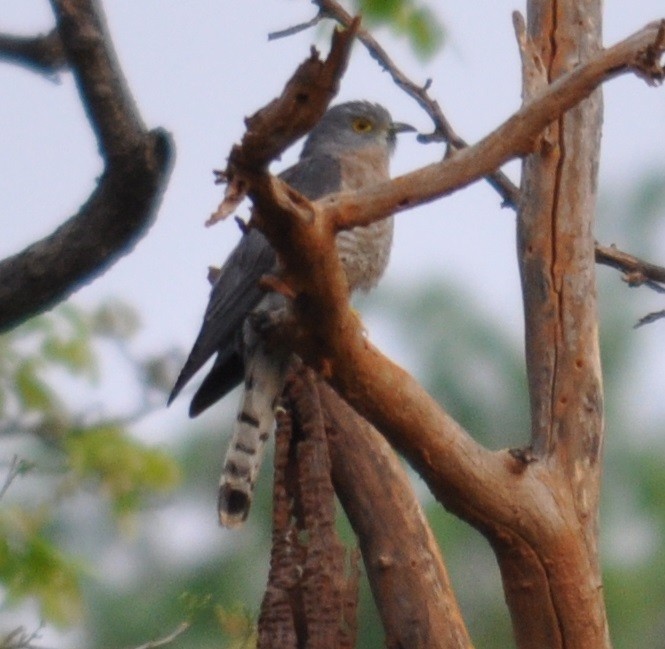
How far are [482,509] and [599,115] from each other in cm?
103

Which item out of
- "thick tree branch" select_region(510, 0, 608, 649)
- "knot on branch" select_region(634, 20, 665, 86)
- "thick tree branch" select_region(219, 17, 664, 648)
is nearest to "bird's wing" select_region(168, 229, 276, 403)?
"thick tree branch" select_region(510, 0, 608, 649)

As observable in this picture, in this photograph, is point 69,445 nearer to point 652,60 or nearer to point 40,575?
point 40,575

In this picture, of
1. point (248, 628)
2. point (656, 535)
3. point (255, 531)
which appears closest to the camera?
point (248, 628)

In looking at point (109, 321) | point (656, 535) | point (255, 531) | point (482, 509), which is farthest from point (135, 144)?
point (656, 535)

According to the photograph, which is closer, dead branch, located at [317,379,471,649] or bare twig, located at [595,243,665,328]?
dead branch, located at [317,379,471,649]

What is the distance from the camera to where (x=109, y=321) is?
466 centimetres

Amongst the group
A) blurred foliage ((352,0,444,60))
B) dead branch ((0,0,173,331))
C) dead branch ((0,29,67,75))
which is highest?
blurred foliage ((352,0,444,60))

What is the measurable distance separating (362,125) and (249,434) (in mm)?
Answer: 1772

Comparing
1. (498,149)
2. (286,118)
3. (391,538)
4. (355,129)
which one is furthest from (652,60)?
(355,129)

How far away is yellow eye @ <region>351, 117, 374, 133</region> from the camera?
4.75 m

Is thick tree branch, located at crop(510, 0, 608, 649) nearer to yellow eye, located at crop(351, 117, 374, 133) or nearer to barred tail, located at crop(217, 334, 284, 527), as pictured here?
barred tail, located at crop(217, 334, 284, 527)

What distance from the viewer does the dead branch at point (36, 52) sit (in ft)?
7.90

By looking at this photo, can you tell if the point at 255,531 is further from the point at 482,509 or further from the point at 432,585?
the point at 482,509

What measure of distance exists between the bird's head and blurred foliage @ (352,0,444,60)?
5.33ft
